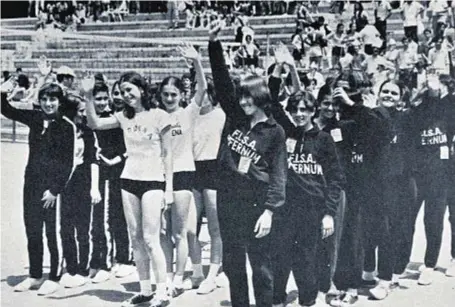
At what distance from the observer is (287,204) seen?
3033 millimetres

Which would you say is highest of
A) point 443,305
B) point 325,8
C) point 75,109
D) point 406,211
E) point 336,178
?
point 325,8

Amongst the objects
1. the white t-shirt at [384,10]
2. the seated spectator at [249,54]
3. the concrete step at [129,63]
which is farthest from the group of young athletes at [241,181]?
the concrete step at [129,63]

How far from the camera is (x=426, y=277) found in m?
3.50

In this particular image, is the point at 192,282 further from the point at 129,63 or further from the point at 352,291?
the point at 129,63

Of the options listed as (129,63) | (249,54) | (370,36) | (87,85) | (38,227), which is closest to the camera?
(87,85)

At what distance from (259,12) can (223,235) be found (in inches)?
278

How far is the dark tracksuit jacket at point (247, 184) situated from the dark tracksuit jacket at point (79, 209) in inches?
36.1

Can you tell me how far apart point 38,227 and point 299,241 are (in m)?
1.31

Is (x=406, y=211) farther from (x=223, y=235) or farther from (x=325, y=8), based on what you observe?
(x=325, y=8)

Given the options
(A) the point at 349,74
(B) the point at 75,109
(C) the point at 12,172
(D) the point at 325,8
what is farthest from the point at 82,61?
(A) the point at 349,74

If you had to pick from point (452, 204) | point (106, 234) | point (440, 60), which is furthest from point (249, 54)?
point (452, 204)

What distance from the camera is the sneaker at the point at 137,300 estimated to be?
3.28 metres

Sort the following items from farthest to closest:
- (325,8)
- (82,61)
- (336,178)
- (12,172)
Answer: (325,8) < (82,61) < (12,172) < (336,178)

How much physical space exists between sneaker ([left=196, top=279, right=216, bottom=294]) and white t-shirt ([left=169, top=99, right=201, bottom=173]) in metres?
0.54
